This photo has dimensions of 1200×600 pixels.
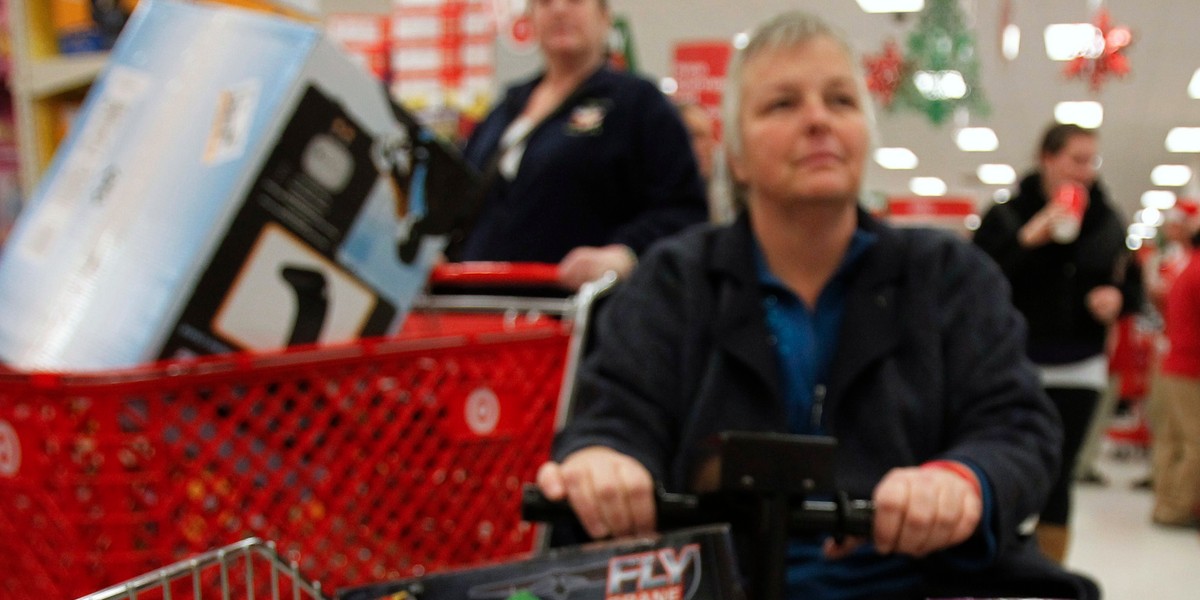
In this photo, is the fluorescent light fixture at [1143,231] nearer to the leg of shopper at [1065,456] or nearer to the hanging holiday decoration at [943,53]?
the hanging holiday decoration at [943,53]

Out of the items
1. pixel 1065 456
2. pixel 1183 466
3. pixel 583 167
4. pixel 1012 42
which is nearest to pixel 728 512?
pixel 583 167

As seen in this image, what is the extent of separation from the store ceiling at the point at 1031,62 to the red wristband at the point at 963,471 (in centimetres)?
500

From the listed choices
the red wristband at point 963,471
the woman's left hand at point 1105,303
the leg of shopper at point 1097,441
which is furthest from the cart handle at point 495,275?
the leg of shopper at point 1097,441

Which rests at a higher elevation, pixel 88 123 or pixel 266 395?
pixel 88 123

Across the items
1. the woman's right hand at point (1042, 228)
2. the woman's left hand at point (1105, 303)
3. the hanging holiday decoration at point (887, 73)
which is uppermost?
the hanging holiday decoration at point (887, 73)

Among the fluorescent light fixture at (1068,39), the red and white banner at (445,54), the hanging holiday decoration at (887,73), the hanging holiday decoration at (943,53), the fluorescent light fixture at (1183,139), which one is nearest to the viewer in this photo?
the red and white banner at (445,54)

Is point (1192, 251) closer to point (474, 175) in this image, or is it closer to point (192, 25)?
point (474, 175)

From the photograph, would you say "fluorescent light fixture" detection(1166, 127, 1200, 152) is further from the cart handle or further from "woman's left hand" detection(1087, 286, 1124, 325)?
the cart handle

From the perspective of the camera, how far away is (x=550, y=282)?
68.9 inches

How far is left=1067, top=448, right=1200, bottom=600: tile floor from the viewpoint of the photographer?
3922 millimetres

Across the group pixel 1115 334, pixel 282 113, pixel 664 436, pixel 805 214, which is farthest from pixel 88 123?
pixel 1115 334

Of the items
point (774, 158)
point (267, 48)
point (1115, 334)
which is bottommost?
point (1115, 334)

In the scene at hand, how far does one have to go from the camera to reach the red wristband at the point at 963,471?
3.52ft

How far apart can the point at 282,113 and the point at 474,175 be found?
1.28 feet
